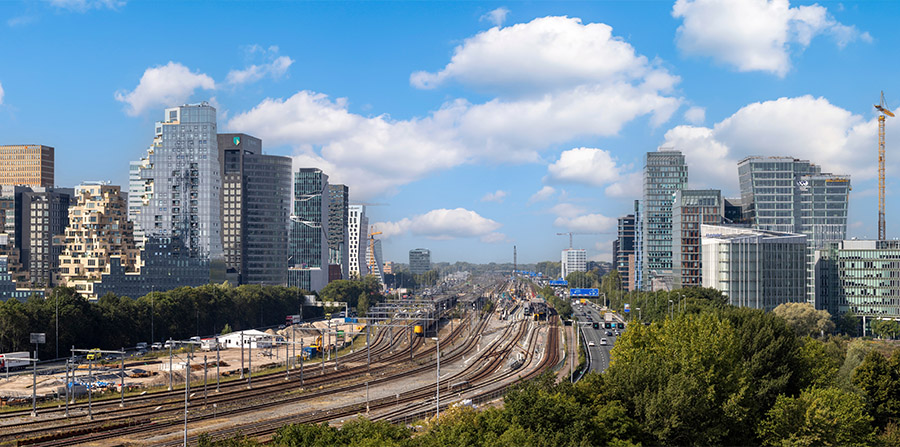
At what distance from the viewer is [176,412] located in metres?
75.6

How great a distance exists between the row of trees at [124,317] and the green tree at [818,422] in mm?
104838

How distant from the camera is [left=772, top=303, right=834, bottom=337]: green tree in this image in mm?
143375

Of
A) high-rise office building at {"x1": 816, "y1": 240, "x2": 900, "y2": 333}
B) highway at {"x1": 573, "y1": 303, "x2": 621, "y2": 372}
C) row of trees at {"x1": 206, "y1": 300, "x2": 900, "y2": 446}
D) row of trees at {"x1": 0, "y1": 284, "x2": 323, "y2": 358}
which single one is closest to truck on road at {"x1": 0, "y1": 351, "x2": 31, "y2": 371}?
row of trees at {"x1": 0, "y1": 284, "x2": 323, "y2": 358}

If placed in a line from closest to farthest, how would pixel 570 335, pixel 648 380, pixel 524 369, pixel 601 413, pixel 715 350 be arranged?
pixel 601 413
pixel 648 380
pixel 715 350
pixel 524 369
pixel 570 335

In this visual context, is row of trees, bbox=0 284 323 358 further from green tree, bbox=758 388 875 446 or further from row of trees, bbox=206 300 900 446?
green tree, bbox=758 388 875 446

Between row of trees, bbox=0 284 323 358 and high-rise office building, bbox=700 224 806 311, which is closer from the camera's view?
row of trees, bbox=0 284 323 358

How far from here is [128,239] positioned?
600 feet

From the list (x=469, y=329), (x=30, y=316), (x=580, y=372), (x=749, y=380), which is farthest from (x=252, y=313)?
(x=749, y=380)

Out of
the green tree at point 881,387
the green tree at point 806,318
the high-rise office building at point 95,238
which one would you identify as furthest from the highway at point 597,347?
the high-rise office building at point 95,238

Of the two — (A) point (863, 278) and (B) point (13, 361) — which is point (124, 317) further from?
(A) point (863, 278)

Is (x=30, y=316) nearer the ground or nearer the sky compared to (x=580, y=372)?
nearer the sky

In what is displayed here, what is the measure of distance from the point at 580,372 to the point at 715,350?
127 ft

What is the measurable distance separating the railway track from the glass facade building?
120956 mm

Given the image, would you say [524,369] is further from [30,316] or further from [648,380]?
[30,316]
